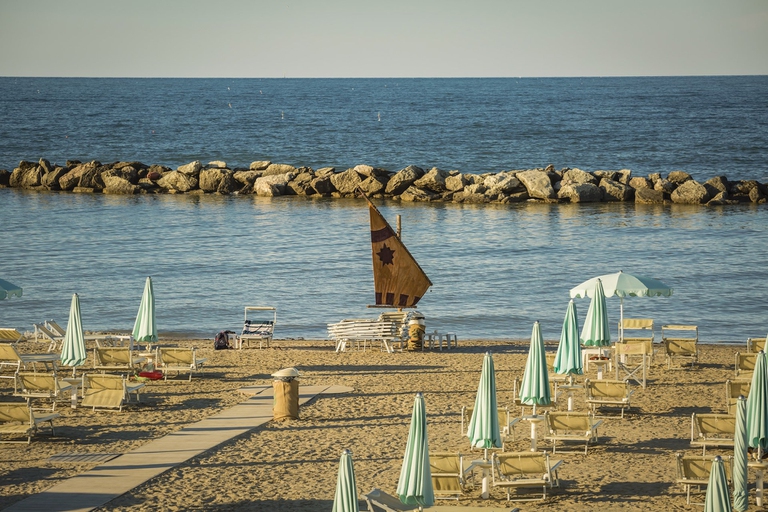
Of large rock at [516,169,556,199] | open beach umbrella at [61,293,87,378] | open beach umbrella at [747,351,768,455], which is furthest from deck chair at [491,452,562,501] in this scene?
large rock at [516,169,556,199]

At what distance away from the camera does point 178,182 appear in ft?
171

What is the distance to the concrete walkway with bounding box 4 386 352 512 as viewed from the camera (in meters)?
10.8

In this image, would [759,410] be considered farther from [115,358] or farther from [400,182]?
[400,182]

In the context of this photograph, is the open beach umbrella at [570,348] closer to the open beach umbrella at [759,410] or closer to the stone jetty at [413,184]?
the open beach umbrella at [759,410]

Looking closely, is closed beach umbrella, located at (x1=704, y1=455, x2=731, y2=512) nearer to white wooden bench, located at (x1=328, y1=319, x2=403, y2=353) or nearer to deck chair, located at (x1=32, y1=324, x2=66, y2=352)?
white wooden bench, located at (x1=328, y1=319, x2=403, y2=353)

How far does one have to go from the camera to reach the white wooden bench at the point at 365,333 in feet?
68.0

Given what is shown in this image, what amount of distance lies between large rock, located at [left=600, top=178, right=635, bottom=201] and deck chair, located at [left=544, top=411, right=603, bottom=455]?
34.5m

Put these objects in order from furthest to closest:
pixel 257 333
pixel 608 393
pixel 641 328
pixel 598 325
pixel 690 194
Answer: pixel 690 194 → pixel 257 333 → pixel 641 328 → pixel 598 325 → pixel 608 393

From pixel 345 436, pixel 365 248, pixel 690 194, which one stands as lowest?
pixel 345 436

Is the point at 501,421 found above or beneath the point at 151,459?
above

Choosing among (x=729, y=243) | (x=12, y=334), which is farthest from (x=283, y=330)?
(x=729, y=243)

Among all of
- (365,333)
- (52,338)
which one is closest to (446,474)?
(365,333)

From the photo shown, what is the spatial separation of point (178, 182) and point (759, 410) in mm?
43410

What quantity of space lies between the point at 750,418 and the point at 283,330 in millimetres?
14013
